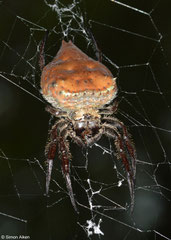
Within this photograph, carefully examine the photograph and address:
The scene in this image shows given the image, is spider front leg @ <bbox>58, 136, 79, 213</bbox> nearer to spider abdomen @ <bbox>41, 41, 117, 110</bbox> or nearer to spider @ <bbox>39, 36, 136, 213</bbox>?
spider @ <bbox>39, 36, 136, 213</bbox>

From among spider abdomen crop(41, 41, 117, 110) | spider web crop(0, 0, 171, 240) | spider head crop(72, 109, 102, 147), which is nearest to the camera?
spider abdomen crop(41, 41, 117, 110)

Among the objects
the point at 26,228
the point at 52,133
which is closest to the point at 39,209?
the point at 26,228

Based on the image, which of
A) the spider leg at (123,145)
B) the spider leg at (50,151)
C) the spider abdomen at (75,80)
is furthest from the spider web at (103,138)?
the spider abdomen at (75,80)

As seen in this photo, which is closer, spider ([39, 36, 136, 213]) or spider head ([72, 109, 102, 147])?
spider ([39, 36, 136, 213])

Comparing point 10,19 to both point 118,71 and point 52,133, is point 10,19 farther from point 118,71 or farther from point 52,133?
point 52,133

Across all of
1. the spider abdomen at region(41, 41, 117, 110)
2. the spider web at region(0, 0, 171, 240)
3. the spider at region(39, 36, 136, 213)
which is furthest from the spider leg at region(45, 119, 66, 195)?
the spider web at region(0, 0, 171, 240)

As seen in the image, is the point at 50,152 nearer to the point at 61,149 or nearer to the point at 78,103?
the point at 61,149

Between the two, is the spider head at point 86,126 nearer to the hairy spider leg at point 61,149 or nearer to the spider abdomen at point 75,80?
the hairy spider leg at point 61,149
